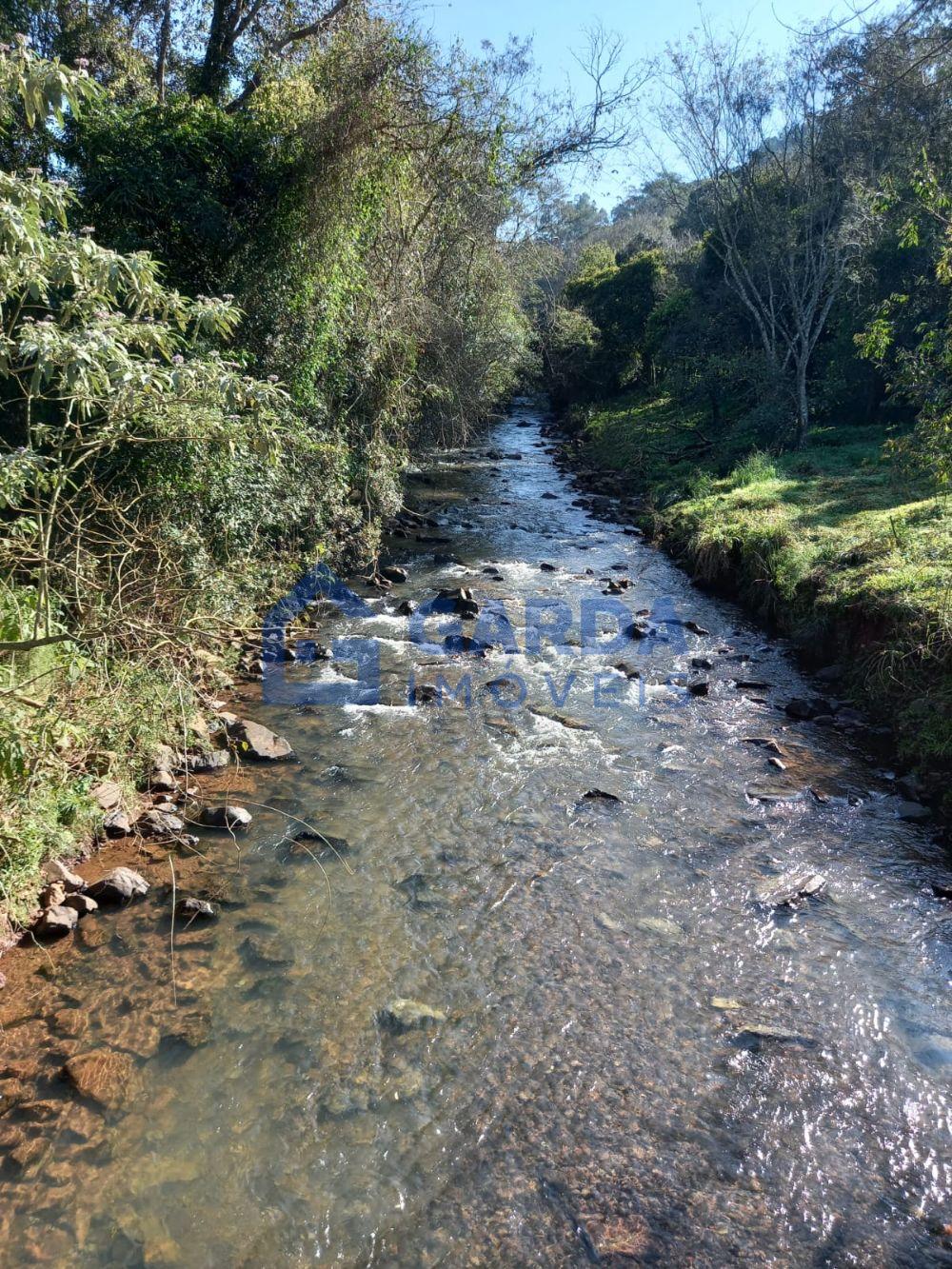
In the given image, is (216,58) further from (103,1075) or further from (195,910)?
(103,1075)

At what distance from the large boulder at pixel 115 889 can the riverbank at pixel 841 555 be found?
6.86m

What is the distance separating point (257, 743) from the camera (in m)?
7.92

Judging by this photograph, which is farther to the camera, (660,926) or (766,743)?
(766,743)

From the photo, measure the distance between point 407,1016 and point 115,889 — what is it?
236 centimetres

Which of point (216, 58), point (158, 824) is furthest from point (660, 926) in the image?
point (216, 58)

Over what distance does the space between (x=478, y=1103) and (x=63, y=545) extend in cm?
580

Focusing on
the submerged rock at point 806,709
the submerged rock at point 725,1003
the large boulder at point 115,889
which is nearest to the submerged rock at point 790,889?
the submerged rock at point 725,1003

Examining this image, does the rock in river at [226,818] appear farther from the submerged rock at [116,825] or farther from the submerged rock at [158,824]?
the submerged rock at [116,825]

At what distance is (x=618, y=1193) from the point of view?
12.7 feet

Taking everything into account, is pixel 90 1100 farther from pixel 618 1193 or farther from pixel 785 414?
pixel 785 414

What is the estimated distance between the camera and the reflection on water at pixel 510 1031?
3.75 metres

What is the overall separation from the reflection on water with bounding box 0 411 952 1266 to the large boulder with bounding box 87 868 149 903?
117mm

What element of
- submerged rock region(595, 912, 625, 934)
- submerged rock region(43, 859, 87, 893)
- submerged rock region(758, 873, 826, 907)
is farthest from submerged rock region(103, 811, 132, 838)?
submerged rock region(758, 873, 826, 907)

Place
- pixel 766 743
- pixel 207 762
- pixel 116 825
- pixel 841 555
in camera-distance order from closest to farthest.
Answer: pixel 116 825
pixel 207 762
pixel 766 743
pixel 841 555
